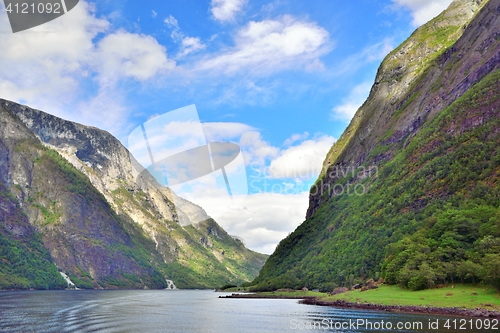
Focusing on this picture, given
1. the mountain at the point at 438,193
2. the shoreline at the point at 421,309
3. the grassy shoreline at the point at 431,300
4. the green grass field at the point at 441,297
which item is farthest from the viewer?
the mountain at the point at 438,193

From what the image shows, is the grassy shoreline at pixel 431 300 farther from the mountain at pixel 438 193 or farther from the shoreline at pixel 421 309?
the mountain at pixel 438 193

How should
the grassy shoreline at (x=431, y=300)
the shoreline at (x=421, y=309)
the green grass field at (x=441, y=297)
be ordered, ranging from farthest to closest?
the green grass field at (x=441, y=297)
the grassy shoreline at (x=431, y=300)
the shoreline at (x=421, y=309)

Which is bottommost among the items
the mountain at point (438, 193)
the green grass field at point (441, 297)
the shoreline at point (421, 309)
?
the shoreline at point (421, 309)

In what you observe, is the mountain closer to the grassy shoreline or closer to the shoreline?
the grassy shoreline

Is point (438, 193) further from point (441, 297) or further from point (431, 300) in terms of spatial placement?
point (431, 300)

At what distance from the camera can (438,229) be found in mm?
112500

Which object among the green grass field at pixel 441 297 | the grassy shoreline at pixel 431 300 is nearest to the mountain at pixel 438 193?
the green grass field at pixel 441 297

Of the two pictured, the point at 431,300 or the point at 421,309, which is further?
the point at 431,300

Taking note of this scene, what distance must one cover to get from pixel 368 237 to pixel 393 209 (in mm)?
15546

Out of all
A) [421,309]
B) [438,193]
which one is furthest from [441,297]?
[438,193]

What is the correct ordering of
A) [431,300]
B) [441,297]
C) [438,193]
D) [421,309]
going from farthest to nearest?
[438,193]
[441,297]
[431,300]
[421,309]

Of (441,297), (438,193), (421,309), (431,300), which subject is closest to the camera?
(421,309)

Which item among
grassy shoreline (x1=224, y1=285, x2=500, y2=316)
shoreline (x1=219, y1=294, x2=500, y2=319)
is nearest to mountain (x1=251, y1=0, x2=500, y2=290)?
grassy shoreline (x1=224, y1=285, x2=500, y2=316)

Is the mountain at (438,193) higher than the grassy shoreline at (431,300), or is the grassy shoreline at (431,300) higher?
the mountain at (438,193)
